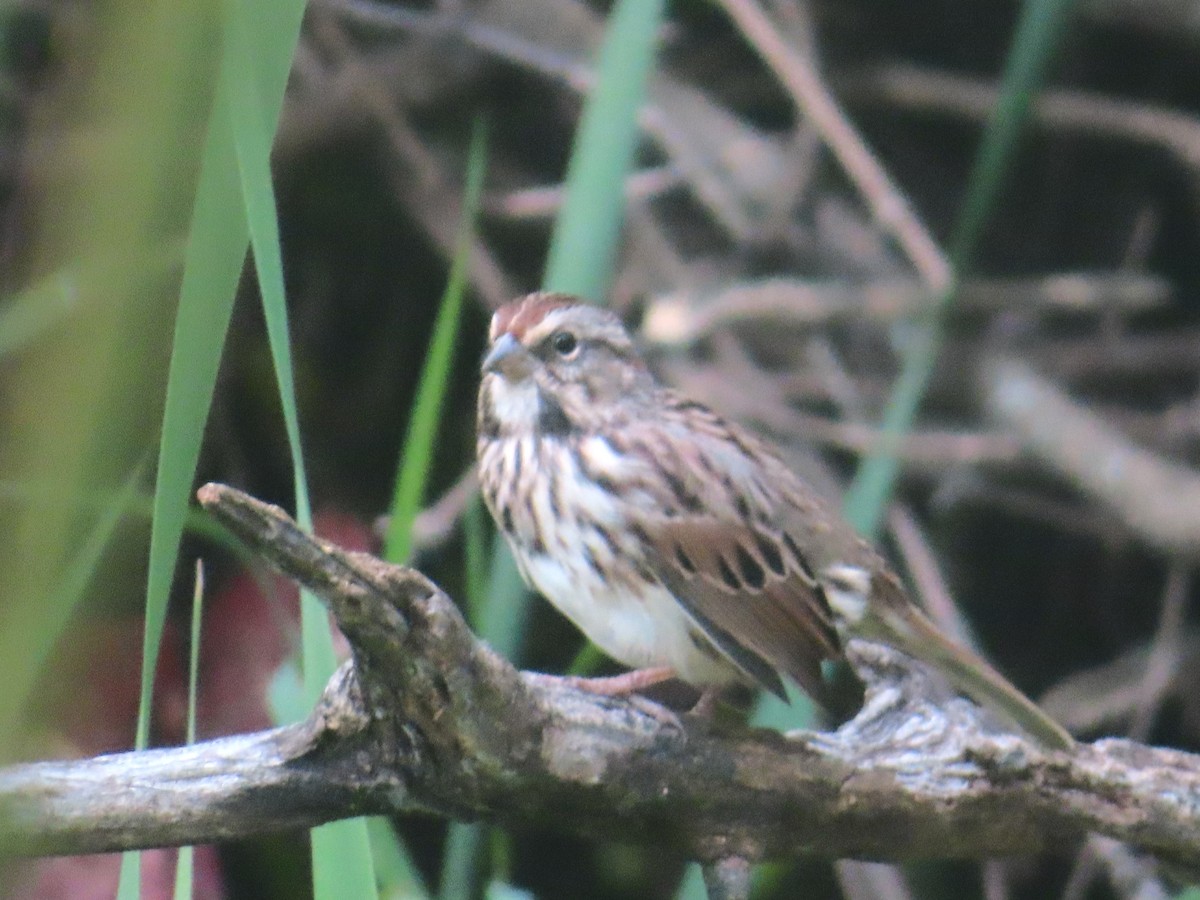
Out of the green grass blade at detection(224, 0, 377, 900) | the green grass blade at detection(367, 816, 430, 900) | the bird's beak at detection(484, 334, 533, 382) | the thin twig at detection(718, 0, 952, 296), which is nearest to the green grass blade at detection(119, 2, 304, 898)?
the green grass blade at detection(224, 0, 377, 900)

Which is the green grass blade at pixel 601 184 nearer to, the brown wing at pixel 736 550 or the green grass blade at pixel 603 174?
the green grass blade at pixel 603 174

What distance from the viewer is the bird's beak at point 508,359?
2135 mm

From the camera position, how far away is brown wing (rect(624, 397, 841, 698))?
2.00 meters

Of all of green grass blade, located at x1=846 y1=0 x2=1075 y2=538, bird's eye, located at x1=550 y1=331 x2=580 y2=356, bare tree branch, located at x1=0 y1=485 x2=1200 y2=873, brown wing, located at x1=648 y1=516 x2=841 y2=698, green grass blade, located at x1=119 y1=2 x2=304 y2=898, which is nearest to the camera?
green grass blade, located at x1=119 y1=2 x2=304 y2=898

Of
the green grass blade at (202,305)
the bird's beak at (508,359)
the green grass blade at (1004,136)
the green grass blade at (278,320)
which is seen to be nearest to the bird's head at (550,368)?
the bird's beak at (508,359)

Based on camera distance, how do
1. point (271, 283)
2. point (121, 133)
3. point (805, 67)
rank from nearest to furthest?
point (121, 133)
point (271, 283)
point (805, 67)

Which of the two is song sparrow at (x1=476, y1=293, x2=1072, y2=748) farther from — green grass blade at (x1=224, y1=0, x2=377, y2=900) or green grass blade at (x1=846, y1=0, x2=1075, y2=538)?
green grass blade at (x1=224, y1=0, x2=377, y2=900)

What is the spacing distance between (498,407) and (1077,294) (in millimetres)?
1228

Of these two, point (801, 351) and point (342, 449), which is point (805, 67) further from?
point (342, 449)

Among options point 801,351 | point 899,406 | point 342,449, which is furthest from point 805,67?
point 342,449

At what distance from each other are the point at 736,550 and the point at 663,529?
118 mm

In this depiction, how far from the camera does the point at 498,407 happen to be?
2227 millimetres

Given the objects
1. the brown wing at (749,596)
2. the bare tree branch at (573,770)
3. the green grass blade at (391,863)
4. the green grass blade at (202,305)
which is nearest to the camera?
the green grass blade at (202,305)

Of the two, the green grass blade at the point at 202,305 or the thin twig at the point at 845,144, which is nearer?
the green grass blade at the point at 202,305
